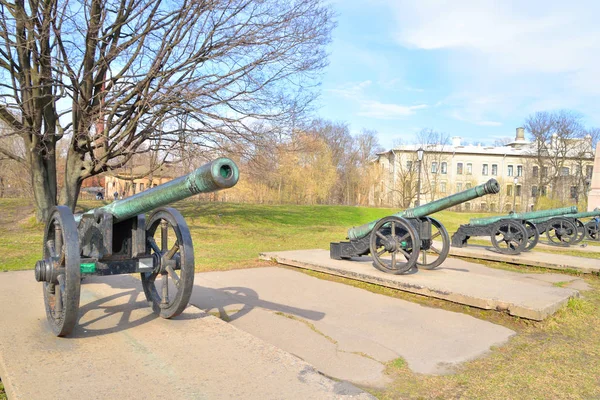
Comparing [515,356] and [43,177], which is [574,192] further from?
[515,356]

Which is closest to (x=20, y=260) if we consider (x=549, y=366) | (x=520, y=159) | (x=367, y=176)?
(x=549, y=366)

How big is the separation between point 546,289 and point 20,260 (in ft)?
28.9

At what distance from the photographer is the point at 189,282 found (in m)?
3.79

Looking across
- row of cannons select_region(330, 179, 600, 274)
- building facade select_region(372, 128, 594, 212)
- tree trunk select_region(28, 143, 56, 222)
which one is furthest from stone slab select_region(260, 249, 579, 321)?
building facade select_region(372, 128, 594, 212)

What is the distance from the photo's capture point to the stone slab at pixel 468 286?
5.14 metres

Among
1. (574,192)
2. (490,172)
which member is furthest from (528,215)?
(490,172)

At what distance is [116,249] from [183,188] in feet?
4.84

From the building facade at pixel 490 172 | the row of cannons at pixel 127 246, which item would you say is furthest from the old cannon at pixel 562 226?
the building facade at pixel 490 172

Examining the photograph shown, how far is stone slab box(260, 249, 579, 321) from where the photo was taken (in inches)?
203

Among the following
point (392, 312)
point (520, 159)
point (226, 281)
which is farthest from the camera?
point (520, 159)

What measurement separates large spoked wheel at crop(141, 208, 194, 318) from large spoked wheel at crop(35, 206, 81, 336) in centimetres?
76

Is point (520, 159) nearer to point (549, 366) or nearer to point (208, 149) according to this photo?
point (208, 149)

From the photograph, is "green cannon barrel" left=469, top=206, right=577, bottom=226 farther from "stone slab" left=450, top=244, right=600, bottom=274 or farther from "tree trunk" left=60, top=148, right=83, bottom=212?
"tree trunk" left=60, top=148, right=83, bottom=212

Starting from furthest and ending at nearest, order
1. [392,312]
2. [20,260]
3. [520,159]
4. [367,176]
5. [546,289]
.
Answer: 1. [520,159]
2. [367,176]
3. [20,260]
4. [546,289]
5. [392,312]
